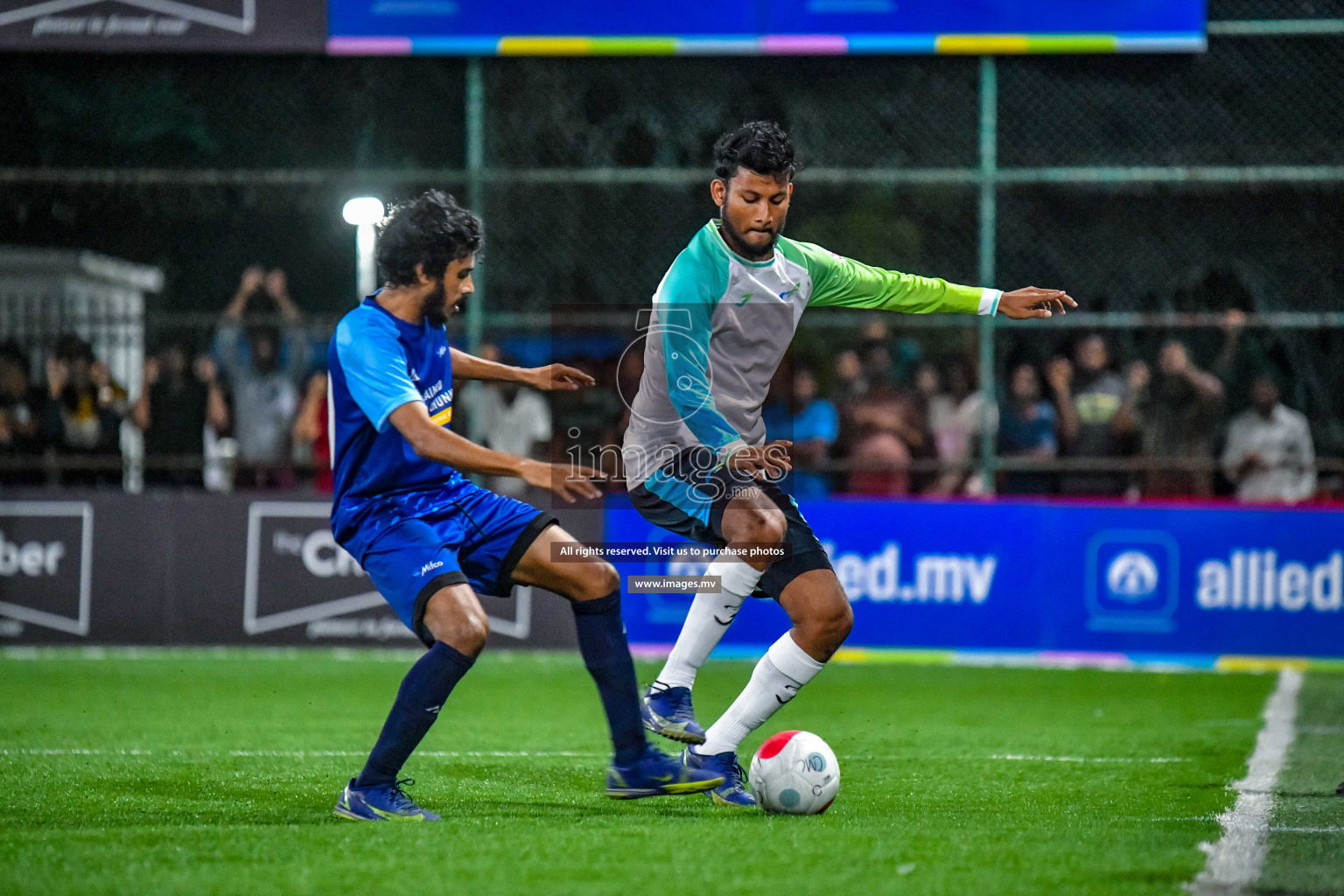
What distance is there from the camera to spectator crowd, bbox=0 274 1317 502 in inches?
443

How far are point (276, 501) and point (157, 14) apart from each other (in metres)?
3.88

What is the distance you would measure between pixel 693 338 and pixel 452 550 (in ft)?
3.70

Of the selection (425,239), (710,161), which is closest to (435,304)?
(425,239)

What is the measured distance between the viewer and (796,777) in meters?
5.25

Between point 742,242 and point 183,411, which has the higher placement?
point 742,242

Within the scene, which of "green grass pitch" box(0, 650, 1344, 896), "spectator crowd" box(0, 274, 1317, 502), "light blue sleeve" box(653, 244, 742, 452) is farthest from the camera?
"spectator crowd" box(0, 274, 1317, 502)

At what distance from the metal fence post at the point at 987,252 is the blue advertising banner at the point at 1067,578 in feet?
2.00

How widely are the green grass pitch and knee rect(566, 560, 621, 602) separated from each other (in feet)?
2.45

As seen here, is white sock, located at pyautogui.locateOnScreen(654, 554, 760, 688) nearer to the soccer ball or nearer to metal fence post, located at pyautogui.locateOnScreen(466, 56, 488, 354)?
the soccer ball

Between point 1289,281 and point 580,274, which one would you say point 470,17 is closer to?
point 580,274

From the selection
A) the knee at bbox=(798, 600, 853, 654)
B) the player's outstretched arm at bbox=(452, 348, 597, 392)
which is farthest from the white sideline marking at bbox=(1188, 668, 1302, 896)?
the player's outstretched arm at bbox=(452, 348, 597, 392)

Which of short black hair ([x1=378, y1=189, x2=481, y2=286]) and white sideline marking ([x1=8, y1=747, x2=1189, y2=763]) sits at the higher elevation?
short black hair ([x1=378, y1=189, x2=481, y2=286])

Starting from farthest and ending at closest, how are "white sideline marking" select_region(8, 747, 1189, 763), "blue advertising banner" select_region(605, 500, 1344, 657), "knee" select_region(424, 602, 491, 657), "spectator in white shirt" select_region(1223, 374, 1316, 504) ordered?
"spectator in white shirt" select_region(1223, 374, 1316, 504) < "blue advertising banner" select_region(605, 500, 1344, 657) < "white sideline marking" select_region(8, 747, 1189, 763) < "knee" select_region(424, 602, 491, 657)

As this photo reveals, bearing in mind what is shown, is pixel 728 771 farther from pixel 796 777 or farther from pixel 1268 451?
pixel 1268 451
